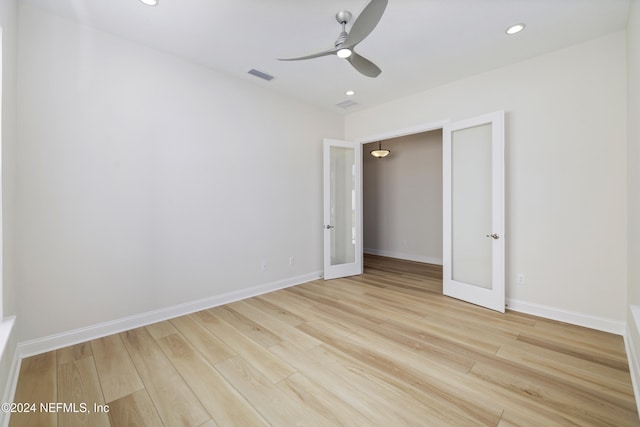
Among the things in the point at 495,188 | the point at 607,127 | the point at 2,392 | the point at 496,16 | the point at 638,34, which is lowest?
the point at 2,392

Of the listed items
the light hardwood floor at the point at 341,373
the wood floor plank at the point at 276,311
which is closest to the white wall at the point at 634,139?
the light hardwood floor at the point at 341,373

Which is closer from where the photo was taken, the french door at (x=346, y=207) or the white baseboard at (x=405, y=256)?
the french door at (x=346, y=207)

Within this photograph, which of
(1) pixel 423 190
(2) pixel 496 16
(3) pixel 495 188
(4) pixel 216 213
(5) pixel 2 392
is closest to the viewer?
(5) pixel 2 392

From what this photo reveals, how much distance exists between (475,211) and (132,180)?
407 cm

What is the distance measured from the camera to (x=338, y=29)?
2484 mm

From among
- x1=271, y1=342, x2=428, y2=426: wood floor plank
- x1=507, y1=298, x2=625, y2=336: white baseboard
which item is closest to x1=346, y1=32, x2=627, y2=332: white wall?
x1=507, y1=298, x2=625, y2=336: white baseboard

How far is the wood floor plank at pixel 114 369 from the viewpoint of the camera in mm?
1814

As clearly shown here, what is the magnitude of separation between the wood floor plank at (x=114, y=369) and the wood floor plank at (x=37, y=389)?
0.25 meters

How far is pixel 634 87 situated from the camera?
82.6 inches

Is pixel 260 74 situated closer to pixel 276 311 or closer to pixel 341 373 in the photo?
pixel 276 311

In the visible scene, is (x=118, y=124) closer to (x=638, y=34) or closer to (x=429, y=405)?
(x=429, y=405)

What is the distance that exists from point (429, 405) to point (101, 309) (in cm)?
299

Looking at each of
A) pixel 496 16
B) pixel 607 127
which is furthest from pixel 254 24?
pixel 607 127

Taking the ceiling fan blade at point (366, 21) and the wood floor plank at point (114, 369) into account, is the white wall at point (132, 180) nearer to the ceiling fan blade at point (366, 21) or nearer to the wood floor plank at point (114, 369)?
the wood floor plank at point (114, 369)
